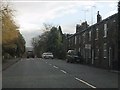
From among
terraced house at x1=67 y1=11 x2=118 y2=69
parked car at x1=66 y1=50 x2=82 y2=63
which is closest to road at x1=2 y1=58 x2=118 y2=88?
terraced house at x1=67 y1=11 x2=118 y2=69

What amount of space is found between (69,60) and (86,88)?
41707mm

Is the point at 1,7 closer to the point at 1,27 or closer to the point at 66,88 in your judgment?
the point at 1,27

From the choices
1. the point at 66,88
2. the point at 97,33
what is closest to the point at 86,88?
the point at 66,88

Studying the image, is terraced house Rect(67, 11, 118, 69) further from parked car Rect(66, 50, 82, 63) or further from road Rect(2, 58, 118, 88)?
road Rect(2, 58, 118, 88)

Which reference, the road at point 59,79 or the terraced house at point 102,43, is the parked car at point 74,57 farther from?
the road at point 59,79

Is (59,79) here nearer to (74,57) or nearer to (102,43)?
(102,43)

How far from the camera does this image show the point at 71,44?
3177 inches

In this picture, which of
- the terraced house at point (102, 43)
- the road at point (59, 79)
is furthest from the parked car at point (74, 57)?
the road at point (59, 79)

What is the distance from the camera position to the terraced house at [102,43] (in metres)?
38.8

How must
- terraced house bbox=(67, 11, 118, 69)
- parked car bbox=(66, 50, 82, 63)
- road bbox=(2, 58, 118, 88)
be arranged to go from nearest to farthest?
road bbox=(2, 58, 118, 88) → terraced house bbox=(67, 11, 118, 69) → parked car bbox=(66, 50, 82, 63)

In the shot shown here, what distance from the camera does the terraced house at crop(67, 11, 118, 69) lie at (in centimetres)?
3881

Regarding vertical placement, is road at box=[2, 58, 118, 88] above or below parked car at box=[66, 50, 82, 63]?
below

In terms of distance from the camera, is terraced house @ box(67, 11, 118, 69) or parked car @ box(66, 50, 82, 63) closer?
terraced house @ box(67, 11, 118, 69)

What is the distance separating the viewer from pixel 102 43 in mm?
47656
